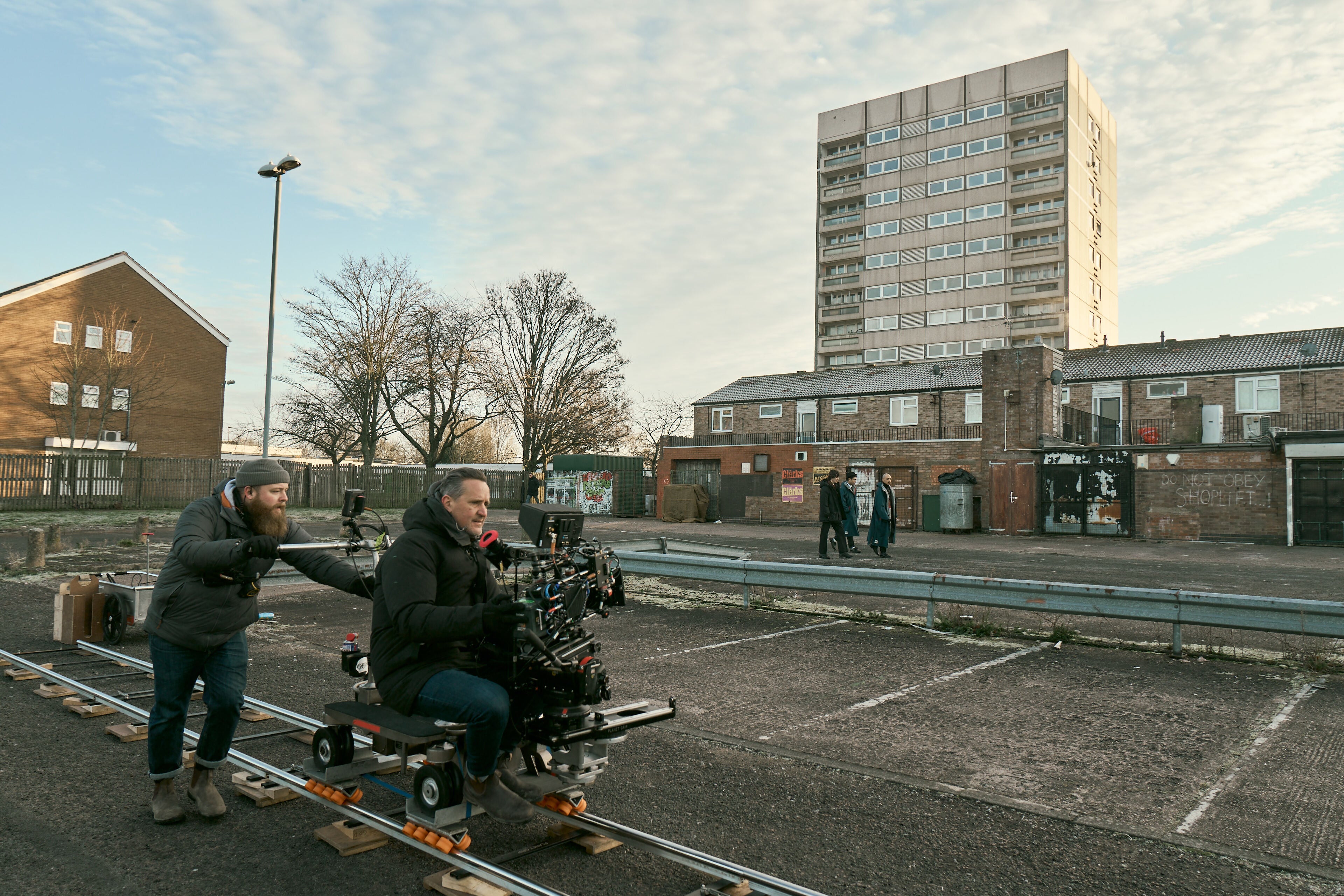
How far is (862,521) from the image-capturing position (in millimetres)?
36719

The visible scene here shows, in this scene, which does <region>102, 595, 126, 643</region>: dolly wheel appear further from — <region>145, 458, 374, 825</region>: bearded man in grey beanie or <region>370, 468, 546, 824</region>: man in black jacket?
<region>370, 468, 546, 824</region>: man in black jacket

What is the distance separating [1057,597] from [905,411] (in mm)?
33857

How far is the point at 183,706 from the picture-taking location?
13.0 ft

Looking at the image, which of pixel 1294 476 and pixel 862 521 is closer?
pixel 1294 476

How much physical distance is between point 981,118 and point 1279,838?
3062 inches

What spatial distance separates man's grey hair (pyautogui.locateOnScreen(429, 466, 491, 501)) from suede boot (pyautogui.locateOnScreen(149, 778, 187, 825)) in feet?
6.30

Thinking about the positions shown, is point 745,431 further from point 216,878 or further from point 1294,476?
point 216,878

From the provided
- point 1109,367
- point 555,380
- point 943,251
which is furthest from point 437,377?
point 943,251

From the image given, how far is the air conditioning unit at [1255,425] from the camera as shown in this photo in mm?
32781

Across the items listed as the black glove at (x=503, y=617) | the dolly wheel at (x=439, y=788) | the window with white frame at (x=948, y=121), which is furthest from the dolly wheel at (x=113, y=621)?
the window with white frame at (x=948, y=121)

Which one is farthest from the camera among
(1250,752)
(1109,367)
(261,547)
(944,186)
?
(944,186)

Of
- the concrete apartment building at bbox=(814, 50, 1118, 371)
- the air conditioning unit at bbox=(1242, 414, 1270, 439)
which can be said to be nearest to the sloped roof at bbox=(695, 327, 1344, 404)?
the air conditioning unit at bbox=(1242, 414, 1270, 439)

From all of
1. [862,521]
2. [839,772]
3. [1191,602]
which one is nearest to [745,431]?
[862,521]

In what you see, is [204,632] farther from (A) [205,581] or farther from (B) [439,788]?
(B) [439,788]
